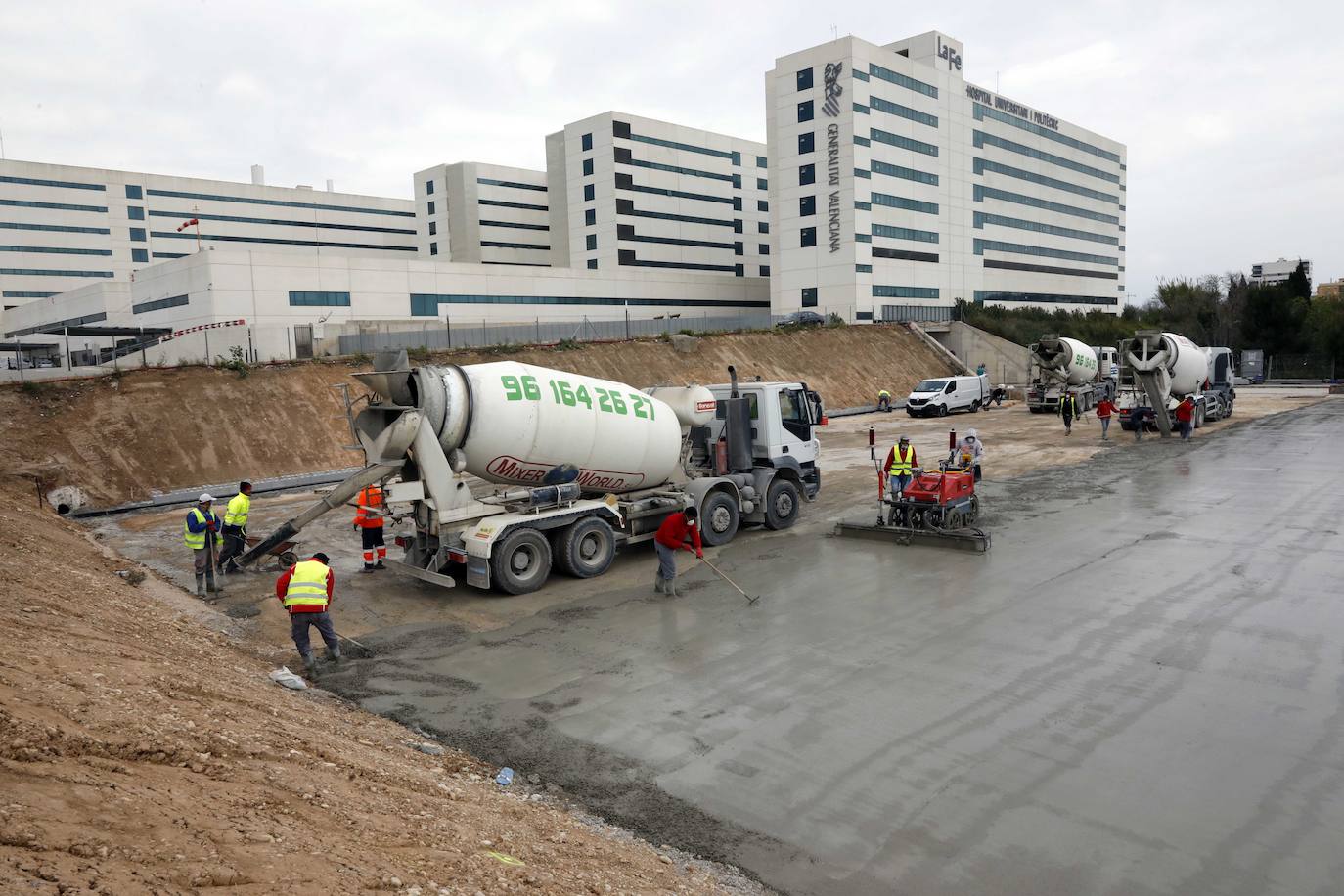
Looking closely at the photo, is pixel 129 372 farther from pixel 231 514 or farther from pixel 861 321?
pixel 861 321

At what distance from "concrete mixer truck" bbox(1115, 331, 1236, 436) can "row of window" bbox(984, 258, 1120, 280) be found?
158ft

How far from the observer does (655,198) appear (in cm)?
7569

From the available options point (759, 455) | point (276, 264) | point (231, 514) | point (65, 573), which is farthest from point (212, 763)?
point (276, 264)

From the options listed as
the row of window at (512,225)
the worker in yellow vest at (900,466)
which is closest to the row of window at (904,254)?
the row of window at (512,225)

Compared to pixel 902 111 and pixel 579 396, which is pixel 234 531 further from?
pixel 902 111

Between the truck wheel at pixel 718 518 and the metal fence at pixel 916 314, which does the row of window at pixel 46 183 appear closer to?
the metal fence at pixel 916 314

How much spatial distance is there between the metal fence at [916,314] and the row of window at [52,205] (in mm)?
73625

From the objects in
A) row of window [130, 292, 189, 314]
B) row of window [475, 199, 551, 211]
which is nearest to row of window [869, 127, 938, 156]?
row of window [475, 199, 551, 211]

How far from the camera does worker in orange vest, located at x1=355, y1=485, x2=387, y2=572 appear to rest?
13945mm

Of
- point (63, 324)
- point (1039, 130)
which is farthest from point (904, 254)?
point (63, 324)

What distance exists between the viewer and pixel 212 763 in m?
5.38

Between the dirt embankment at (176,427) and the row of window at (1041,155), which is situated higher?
the row of window at (1041,155)

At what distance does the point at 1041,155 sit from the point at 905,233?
28.1m

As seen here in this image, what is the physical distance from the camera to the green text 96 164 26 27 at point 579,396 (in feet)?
42.1
